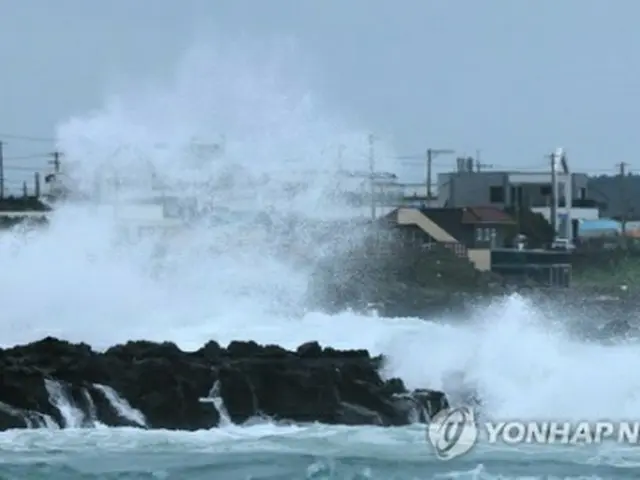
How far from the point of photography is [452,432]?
17.2 metres

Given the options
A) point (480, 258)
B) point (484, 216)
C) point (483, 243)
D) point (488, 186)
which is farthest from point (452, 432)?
point (488, 186)

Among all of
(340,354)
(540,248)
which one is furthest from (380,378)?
(540,248)

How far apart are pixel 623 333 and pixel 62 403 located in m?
11.8

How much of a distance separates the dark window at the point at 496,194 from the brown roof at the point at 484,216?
3411 millimetres

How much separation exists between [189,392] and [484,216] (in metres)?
34.6

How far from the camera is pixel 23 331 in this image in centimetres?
2541

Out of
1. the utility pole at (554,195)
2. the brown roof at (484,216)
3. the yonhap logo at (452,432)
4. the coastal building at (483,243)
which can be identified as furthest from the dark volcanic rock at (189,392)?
the utility pole at (554,195)

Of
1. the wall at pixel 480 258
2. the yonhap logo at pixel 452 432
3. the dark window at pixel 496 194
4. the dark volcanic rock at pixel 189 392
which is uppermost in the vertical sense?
the dark window at pixel 496 194

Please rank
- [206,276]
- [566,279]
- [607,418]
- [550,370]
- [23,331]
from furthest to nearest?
1. [566,279]
2. [206,276]
3. [23,331]
4. [550,370]
5. [607,418]

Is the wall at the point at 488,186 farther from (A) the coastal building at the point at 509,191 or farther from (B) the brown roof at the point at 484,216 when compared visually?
(B) the brown roof at the point at 484,216

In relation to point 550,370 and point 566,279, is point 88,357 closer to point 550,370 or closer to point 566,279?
point 550,370

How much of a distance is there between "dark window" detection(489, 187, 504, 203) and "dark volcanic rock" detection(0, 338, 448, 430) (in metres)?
38.8

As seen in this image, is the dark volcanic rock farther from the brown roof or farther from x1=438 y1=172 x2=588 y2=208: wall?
x1=438 y1=172 x2=588 y2=208: wall

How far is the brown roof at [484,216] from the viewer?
164 ft
